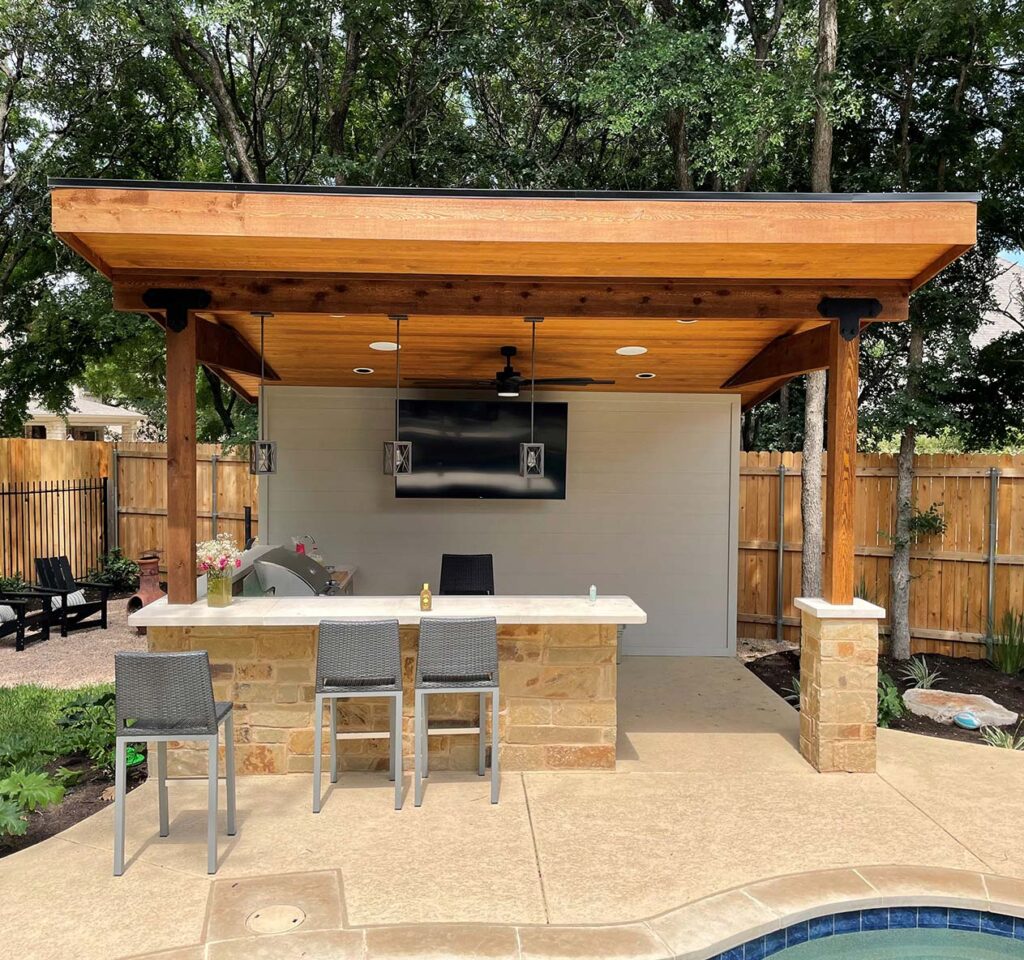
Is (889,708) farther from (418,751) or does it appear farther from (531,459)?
(418,751)

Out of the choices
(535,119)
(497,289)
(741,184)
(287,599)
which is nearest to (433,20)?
(535,119)

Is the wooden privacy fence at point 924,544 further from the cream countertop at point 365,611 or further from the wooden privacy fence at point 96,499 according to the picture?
the wooden privacy fence at point 96,499

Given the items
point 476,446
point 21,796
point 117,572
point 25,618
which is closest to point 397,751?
point 21,796

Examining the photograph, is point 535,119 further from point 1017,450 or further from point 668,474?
point 1017,450

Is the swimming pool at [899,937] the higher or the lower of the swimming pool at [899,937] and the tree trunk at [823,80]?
the lower

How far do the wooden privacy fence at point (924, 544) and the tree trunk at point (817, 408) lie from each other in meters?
0.49

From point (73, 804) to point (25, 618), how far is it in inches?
177

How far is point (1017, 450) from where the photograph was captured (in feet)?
33.7

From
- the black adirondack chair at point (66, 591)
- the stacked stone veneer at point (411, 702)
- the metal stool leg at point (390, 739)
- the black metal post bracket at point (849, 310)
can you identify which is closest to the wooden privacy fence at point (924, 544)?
the black metal post bracket at point (849, 310)

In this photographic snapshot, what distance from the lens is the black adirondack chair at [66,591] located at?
830cm

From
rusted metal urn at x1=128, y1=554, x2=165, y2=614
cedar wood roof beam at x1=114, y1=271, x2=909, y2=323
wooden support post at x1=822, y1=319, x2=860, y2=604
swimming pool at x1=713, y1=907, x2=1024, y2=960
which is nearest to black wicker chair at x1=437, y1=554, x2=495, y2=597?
cedar wood roof beam at x1=114, y1=271, x2=909, y2=323

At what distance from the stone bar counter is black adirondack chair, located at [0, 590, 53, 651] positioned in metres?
4.40

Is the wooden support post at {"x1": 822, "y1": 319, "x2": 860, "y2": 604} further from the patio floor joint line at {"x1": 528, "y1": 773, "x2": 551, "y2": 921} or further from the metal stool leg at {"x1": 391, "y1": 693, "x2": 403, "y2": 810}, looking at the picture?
the metal stool leg at {"x1": 391, "y1": 693, "x2": 403, "y2": 810}

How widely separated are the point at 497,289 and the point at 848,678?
2905 millimetres
